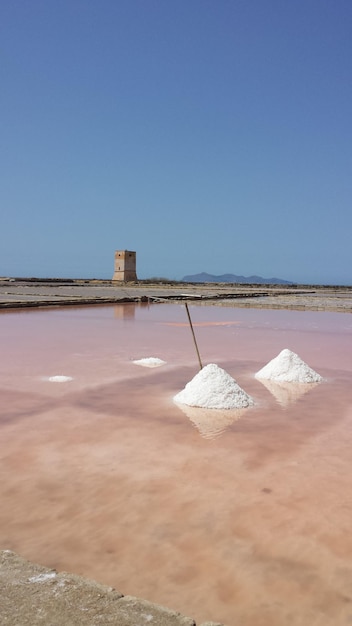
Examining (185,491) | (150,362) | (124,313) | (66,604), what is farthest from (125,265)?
(66,604)

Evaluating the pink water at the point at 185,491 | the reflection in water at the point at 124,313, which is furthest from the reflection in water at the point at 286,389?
the reflection in water at the point at 124,313

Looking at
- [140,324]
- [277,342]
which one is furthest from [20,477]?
[140,324]

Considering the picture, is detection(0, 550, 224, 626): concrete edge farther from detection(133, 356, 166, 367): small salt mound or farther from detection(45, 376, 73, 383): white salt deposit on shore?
detection(133, 356, 166, 367): small salt mound

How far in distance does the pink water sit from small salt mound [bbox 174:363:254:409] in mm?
145

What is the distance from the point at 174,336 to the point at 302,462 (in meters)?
6.54

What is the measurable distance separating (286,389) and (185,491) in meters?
2.83

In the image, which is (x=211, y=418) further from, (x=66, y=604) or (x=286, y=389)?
(x=66, y=604)

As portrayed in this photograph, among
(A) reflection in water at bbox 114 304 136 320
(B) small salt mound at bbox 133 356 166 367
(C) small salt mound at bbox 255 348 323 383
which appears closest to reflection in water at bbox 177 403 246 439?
(C) small salt mound at bbox 255 348 323 383

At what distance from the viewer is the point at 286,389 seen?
548 centimetres

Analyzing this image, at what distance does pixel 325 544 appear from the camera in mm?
2369

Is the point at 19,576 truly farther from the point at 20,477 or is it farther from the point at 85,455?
the point at 85,455

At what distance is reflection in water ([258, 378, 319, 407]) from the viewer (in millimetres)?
5047

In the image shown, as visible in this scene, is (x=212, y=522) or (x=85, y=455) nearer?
(x=212, y=522)

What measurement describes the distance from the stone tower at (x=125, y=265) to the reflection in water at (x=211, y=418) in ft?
113
